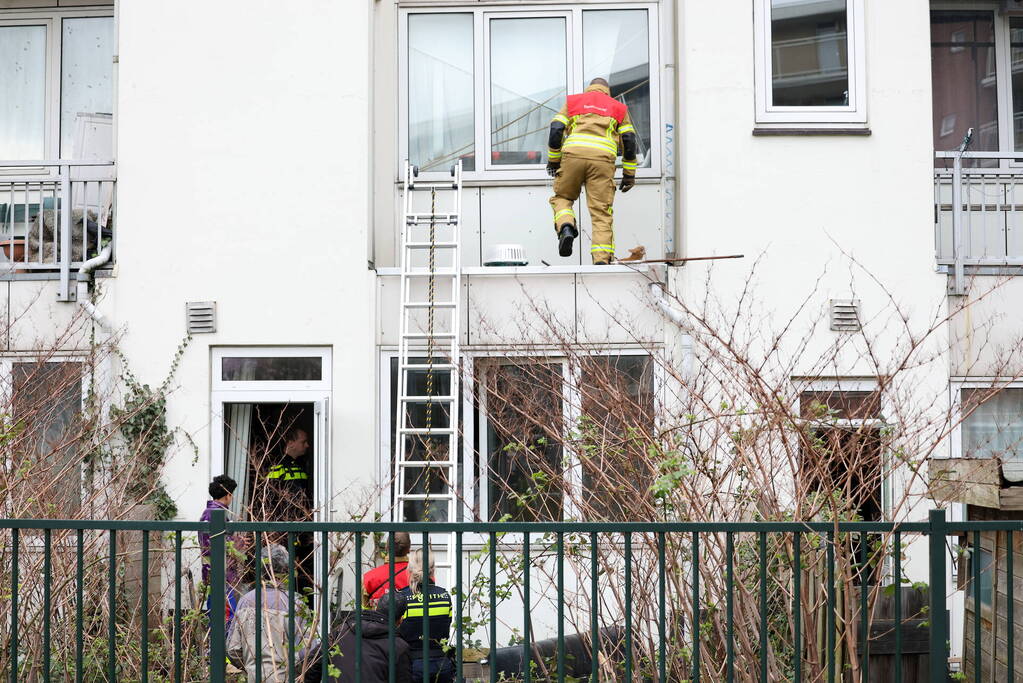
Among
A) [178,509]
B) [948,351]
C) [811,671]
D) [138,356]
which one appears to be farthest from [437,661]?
[948,351]

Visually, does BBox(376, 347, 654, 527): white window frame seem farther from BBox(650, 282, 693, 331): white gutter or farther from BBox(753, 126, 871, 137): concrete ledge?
BBox(753, 126, 871, 137): concrete ledge

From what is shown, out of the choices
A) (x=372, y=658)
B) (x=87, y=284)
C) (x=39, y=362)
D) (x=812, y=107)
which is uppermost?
(x=812, y=107)

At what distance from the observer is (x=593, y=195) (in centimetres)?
988

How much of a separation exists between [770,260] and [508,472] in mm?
2778

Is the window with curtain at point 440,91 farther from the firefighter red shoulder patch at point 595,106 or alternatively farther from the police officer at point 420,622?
the police officer at point 420,622

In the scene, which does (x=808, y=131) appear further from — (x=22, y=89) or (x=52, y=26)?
(x=22, y=89)

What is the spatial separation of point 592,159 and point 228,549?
4.72 m

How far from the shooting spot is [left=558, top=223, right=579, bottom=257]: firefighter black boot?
9.62 m

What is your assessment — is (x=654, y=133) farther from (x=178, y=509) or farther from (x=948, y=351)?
(x=178, y=509)

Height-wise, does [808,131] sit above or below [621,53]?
below

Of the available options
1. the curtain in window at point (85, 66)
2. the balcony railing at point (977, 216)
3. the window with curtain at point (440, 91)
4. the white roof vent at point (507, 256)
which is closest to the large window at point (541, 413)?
the white roof vent at point (507, 256)

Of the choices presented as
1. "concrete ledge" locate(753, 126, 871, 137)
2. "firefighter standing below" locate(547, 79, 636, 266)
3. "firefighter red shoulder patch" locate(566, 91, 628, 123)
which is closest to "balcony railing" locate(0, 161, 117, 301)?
"firefighter standing below" locate(547, 79, 636, 266)

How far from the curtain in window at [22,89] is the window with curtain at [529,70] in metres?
4.53

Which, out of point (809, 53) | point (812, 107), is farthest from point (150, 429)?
point (809, 53)
